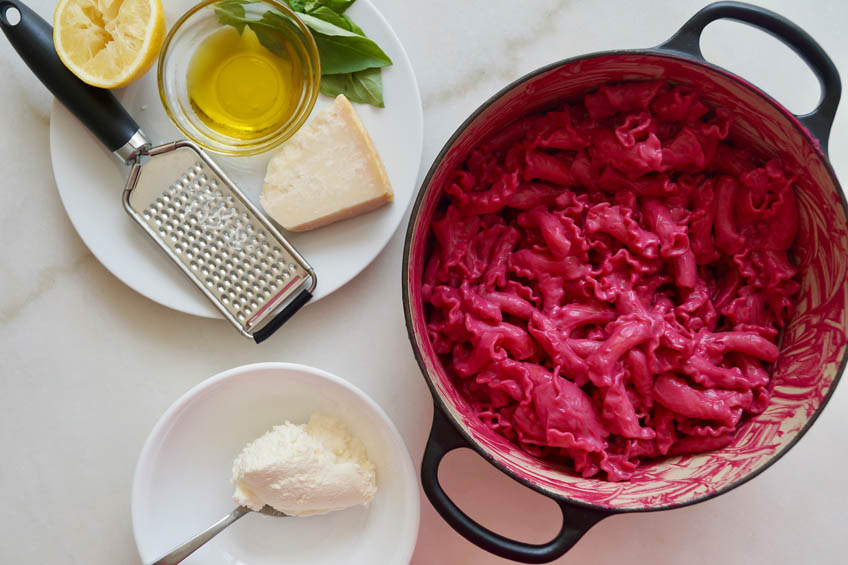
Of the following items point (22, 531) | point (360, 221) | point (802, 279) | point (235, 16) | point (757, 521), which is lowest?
point (757, 521)

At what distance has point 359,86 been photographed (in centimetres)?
151

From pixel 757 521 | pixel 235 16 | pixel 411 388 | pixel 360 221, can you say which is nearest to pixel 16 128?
pixel 235 16

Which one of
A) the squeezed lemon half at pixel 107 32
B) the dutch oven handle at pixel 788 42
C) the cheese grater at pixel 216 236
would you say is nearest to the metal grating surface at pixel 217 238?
the cheese grater at pixel 216 236

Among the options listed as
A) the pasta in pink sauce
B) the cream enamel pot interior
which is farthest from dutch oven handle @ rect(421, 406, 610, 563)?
the pasta in pink sauce

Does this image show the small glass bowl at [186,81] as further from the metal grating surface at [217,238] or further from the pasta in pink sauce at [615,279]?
the pasta in pink sauce at [615,279]

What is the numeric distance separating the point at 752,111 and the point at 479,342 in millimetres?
724

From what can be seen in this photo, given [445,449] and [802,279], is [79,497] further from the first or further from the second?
[802,279]

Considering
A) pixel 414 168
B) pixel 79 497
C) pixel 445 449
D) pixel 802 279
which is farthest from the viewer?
pixel 79 497

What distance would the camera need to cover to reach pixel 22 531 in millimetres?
1627

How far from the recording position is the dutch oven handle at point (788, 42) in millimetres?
1188

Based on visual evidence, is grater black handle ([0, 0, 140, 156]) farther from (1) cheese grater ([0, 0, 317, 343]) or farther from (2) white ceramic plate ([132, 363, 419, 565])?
(2) white ceramic plate ([132, 363, 419, 565])

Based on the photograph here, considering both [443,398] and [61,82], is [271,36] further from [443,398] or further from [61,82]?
[443,398]

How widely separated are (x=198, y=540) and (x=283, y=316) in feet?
1.81

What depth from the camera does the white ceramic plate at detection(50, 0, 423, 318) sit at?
150cm
